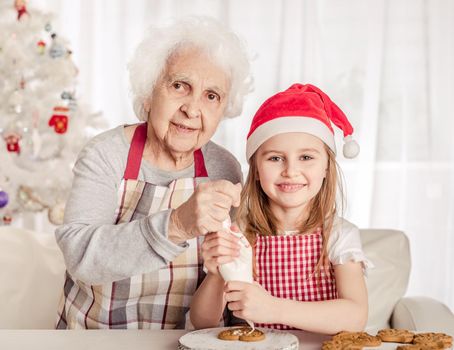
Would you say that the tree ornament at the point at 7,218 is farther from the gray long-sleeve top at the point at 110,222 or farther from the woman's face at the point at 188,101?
the woman's face at the point at 188,101

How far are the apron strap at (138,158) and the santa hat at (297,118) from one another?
157 millimetres

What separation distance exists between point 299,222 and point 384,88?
9.64 ft

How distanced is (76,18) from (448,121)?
241 centimetres

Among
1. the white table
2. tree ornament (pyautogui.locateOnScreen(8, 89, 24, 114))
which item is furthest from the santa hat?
tree ornament (pyautogui.locateOnScreen(8, 89, 24, 114))

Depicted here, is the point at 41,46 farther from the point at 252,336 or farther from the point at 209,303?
the point at 252,336

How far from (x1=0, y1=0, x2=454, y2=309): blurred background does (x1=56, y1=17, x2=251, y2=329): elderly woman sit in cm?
270

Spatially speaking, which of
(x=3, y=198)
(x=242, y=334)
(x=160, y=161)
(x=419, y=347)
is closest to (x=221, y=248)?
(x=242, y=334)

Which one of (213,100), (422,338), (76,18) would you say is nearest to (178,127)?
(213,100)

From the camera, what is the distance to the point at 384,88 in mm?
4609

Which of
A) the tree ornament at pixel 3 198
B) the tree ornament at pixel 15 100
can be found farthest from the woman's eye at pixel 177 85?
the tree ornament at pixel 15 100

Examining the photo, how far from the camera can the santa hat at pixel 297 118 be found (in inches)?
69.8

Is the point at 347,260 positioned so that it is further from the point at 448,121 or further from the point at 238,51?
the point at 448,121

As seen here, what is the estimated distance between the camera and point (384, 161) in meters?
4.65

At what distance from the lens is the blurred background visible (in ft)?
15.0
